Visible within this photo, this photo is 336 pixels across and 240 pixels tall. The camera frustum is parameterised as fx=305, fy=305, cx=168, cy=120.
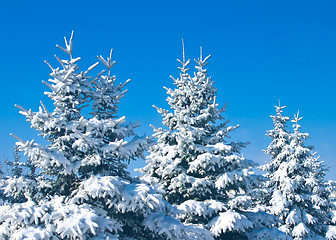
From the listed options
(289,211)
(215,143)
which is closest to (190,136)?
(215,143)

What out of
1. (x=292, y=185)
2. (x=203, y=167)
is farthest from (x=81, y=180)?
(x=292, y=185)

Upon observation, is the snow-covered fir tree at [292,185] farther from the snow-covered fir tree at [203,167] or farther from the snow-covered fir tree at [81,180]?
the snow-covered fir tree at [81,180]

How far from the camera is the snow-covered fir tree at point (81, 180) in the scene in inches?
315

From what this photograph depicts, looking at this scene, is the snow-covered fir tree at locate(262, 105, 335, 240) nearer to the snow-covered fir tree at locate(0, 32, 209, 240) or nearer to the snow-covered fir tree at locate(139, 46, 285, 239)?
the snow-covered fir tree at locate(139, 46, 285, 239)

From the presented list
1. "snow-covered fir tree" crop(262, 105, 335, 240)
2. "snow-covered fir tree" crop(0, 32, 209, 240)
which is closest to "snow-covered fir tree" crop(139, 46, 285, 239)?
"snow-covered fir tree" crop(0, 32, 209, 240)

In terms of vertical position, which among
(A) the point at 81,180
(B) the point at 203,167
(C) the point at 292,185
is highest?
(C) the point at 292,185

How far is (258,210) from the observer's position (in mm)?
14453

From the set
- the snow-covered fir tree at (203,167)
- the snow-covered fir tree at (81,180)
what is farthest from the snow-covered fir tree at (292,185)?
the snow-covered fir tree at (81,180)

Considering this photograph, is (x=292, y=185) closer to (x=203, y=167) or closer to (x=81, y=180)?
(x=203, y=167)

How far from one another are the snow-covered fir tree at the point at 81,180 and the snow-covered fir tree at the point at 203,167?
2914 millimetres

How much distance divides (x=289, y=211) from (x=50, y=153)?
62.3 feet

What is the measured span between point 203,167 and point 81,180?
217 inches

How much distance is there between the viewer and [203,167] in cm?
1323

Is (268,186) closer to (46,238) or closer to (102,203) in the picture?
(102,203)
